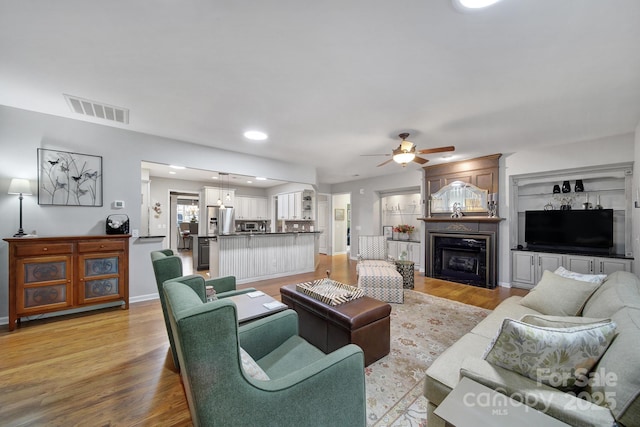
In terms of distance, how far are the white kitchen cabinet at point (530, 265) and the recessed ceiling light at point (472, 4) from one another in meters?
4.68

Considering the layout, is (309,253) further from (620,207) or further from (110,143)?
(620,207)

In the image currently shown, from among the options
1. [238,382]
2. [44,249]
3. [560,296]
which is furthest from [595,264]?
[44,249]

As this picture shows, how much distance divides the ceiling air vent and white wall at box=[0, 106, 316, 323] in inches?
20.4

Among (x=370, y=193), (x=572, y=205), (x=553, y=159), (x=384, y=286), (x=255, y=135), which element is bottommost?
(x=384, y=286)

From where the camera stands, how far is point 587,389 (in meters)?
1.08

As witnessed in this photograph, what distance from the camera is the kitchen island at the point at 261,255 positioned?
4.74m

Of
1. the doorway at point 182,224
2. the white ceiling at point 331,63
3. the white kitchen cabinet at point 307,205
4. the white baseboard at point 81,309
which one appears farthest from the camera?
the doorway at point 182,224

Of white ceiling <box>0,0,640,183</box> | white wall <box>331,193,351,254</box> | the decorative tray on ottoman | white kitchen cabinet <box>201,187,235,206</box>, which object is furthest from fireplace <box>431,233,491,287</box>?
white kitchen cabinet <box>201,187,235,206</box>

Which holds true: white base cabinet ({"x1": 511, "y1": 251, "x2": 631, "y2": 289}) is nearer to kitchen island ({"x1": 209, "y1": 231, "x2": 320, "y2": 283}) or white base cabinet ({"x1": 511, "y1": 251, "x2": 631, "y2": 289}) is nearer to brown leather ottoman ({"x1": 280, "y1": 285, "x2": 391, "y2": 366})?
brown leather ottoman ({"x1": 280, "y1": 285, "x2": 391, "y2": 366})

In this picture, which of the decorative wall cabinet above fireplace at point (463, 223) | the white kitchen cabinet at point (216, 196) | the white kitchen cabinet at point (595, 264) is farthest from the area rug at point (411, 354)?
the white kitchen cabinet at point (216, 196)

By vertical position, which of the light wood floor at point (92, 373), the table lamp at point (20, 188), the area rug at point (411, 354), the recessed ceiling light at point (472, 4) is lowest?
the area rug at point (411, 354)

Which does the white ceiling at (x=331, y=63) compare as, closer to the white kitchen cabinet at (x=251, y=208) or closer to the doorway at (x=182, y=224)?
Result: the white kitchen cabinet at (x=251, y=208)

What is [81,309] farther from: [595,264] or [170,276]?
[595,264]

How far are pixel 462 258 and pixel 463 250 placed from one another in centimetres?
18
